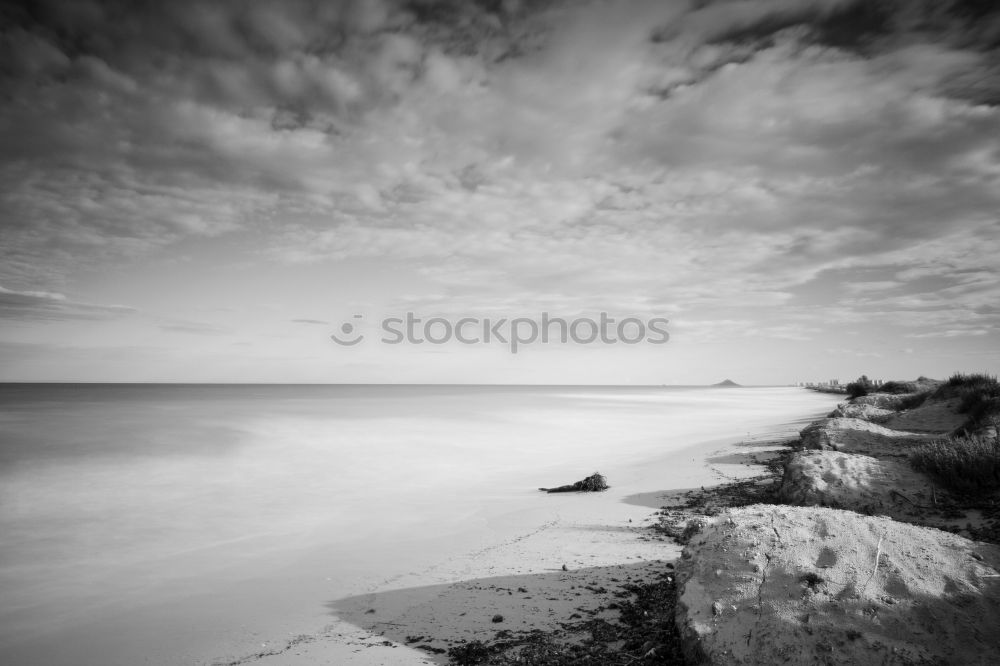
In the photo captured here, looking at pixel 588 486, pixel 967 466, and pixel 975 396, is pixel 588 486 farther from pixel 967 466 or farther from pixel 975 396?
pixel 975 396

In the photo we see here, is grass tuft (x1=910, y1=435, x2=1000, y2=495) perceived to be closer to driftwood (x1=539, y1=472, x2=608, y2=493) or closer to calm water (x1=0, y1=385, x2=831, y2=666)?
driftwood (x1=539, y1=472, x2=608, y2=493)

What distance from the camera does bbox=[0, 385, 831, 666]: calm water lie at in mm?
5465

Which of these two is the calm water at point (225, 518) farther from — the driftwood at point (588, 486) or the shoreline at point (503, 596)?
the driftwood at point (588, 486)

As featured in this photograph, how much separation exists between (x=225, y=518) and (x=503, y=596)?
7509mm

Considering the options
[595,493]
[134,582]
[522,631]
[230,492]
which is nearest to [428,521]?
[595,493]

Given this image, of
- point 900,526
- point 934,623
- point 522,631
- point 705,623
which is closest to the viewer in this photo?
point 934,623

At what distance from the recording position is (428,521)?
30.2ft

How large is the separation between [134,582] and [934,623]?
897 cm

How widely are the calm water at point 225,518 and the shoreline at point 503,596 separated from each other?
54 cm

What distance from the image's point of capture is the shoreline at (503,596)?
14.5ft

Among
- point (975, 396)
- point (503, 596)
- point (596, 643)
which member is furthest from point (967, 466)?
point (975, 396)

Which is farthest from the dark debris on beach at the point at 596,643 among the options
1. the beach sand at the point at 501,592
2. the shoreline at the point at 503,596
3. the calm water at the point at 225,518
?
the calm water at the point at 225,518

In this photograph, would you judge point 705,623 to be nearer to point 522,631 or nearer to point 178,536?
point 522,631

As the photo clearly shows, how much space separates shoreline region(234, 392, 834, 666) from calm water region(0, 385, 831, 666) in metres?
0.54
